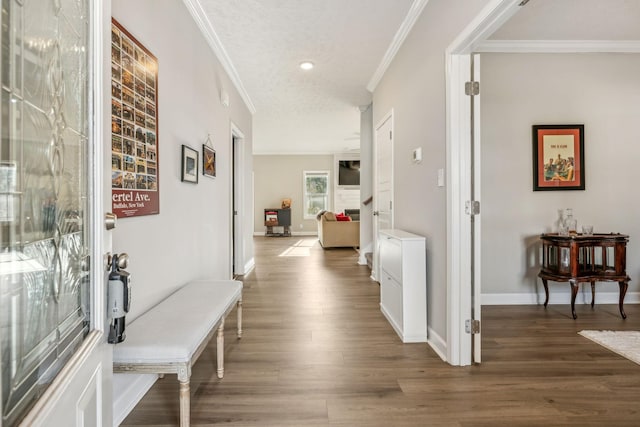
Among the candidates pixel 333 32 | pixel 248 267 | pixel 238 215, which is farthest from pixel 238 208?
pixel 333 32

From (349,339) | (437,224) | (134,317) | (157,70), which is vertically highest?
(157,70)

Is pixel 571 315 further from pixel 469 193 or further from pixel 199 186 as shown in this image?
pixel 199 186

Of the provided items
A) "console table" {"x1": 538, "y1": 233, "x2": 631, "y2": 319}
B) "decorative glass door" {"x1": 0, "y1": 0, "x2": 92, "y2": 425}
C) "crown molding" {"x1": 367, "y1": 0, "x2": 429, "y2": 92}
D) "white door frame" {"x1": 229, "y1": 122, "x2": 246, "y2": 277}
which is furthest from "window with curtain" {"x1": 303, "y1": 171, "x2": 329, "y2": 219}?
"decorative glass door" {"x1": 0, "y1": 0, "x2": 92, "y2": 425}

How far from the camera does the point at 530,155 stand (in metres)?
3.47

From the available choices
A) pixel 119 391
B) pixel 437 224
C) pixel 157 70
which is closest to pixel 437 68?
pixel 437 224

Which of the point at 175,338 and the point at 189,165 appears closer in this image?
the point at 175,338

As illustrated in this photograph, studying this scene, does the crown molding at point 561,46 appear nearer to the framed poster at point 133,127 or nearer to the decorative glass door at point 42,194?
the framed poster at point 133,127

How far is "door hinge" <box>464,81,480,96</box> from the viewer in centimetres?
213

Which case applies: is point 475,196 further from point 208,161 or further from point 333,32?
point 208,161

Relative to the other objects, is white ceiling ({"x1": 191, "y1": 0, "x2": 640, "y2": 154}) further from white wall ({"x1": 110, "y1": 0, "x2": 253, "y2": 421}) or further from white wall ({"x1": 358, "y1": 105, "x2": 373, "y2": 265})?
white wall ({"x1": 358, "y1": 105, "x2": 373, "y2": 265})

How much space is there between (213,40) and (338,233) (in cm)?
518

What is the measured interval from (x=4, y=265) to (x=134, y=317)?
1.33 metres

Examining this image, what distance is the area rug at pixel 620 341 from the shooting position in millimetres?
2310

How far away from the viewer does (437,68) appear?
7.77 ft
